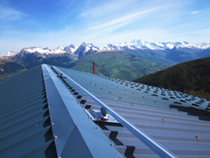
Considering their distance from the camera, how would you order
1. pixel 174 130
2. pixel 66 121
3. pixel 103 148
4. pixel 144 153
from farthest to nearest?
pixel 174 130
pixel 144 153
pixel 66 121
pixel 103 148

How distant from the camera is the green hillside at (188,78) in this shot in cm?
6097

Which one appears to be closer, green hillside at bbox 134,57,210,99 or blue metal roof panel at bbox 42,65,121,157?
blue metal roof panel at bbox 42,65,121,157

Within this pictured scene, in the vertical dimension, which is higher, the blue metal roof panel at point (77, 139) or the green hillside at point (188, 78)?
the blue metal roof panel at point (77, 139)

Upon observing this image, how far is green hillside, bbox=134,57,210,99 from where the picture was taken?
60975 millimetres

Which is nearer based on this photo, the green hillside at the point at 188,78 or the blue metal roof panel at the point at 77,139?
the blue metal roof panel at the point at 77,139

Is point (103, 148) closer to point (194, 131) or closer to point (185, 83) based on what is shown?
point (194, 131)

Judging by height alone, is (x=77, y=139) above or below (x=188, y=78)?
above

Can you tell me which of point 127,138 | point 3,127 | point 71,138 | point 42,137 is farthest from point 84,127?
point 3,127

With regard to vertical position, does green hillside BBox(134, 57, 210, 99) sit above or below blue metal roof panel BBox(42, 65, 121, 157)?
below

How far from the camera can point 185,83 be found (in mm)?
66938

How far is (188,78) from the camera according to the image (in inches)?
2687

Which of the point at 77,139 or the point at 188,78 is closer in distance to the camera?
the point at 77,139

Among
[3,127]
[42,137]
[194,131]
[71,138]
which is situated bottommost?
[194,131]

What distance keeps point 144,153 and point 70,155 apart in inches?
87.4
